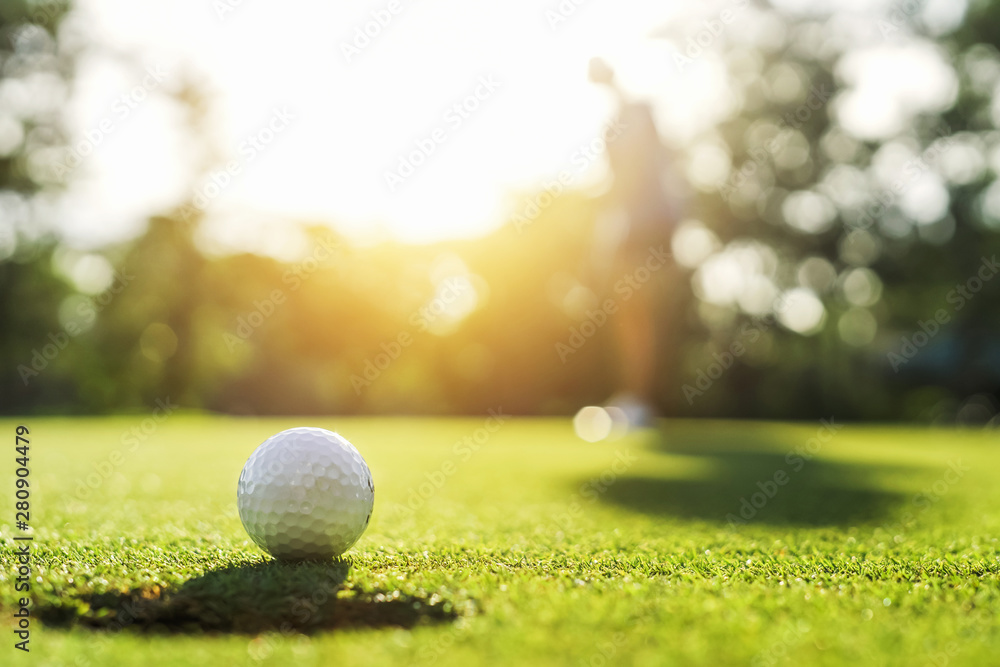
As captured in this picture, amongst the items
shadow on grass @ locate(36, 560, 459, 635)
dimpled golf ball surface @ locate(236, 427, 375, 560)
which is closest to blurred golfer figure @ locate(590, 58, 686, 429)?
dimpled golf ball surface @ locate(236, 427, 375, 560)

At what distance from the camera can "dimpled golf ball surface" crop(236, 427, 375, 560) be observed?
3014 mm

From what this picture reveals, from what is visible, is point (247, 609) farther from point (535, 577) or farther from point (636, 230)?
point (636, 230)

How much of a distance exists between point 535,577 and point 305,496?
1.01 m

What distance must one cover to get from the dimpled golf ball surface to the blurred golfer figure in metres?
7.60

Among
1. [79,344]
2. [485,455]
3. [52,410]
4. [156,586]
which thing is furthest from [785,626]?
[79,344]

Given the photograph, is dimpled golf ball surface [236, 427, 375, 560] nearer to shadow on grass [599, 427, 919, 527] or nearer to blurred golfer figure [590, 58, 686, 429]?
shadow on grass [599, 427, 919, 527]

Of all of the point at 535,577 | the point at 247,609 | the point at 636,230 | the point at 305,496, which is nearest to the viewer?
the point at 247,609

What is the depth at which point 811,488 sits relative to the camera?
236 inches

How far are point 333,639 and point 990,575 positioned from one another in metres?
2.58

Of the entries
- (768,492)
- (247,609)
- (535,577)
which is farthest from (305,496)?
(768,492)

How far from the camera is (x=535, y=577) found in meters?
2.79

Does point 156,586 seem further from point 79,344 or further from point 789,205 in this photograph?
point 79,344

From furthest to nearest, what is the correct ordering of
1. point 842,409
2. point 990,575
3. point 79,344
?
point 79,344 < point 842,409 < point 990,575

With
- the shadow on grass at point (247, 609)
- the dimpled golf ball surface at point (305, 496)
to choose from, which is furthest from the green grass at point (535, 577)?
the dimpled golf ball surface at point (305, 496)
